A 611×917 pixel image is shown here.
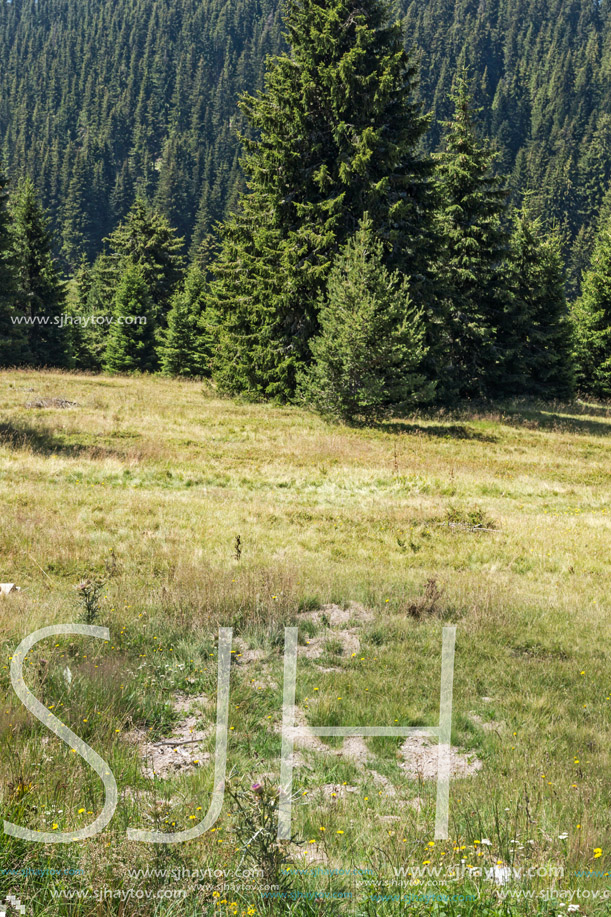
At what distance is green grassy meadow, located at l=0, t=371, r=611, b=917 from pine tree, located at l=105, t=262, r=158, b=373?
3103 cm

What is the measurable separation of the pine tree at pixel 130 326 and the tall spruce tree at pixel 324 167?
63.6ft

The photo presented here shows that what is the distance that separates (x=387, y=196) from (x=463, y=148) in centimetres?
495

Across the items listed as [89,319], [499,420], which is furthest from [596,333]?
[89,319]

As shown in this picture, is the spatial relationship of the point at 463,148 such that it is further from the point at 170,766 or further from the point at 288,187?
the point at 170,766

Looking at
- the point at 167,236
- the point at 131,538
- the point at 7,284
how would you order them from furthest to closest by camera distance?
the point at 167,236
the point at 7,284
the point at 131,538

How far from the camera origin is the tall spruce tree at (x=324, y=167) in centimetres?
2641

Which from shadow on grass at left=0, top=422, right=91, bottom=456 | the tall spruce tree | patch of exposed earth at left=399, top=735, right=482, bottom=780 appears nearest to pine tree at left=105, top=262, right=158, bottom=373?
the tall spruce tree

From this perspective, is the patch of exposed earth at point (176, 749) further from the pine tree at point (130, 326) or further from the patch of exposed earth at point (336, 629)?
the pine tree at point (130, 326)

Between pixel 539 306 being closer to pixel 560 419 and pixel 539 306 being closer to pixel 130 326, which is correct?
pixel 560 419

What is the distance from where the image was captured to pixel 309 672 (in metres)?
6.23

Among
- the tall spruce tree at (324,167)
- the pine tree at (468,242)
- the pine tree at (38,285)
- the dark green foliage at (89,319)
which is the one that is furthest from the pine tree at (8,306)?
the pine tree at (468,242)

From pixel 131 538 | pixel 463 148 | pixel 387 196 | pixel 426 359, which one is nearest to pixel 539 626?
pixel 131 538

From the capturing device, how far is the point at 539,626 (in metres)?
7.72

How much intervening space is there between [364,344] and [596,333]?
76.9 feet
